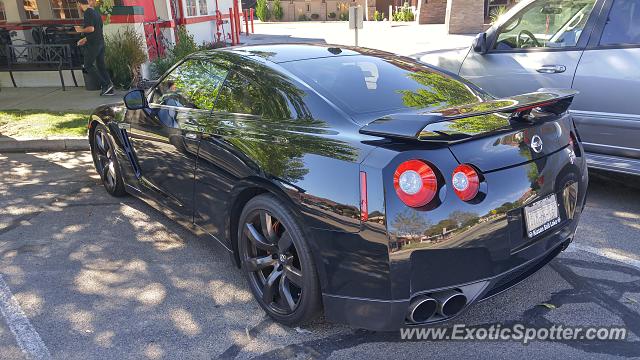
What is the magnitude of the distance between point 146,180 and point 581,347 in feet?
11.0

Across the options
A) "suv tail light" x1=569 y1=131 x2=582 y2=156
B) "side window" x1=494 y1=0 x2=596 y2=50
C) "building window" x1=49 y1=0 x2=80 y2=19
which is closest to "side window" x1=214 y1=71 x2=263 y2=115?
"suv tail light" x1=569 y1=131 x2=582 y2=156

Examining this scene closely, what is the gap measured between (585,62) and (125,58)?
8763mm

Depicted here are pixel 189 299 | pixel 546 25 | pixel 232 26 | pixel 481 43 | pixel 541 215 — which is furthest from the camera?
pixel 232 26

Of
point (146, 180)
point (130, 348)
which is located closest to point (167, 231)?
point (146, 180)

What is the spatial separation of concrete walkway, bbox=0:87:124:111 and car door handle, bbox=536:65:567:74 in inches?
286

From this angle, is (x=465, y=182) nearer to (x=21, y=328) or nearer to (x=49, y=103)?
(x=21, y=328)

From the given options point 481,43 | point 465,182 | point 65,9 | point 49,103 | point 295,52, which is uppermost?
point 65,9

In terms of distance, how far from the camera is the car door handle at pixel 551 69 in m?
4.63

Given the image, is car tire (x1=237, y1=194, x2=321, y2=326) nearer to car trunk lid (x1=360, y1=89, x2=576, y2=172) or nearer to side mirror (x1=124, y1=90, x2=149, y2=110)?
car trunk lid (x1=360, y1=89, x2=576, y2=172)

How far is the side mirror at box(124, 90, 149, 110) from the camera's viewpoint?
4.22 meters

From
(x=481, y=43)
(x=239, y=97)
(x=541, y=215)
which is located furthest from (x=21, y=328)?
(x=481, y=43)

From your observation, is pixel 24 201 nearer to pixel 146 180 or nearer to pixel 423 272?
pixel 146 180

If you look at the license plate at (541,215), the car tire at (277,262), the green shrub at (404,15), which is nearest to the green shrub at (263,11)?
the green shrub at (404,15)

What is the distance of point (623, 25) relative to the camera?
4406 mm
